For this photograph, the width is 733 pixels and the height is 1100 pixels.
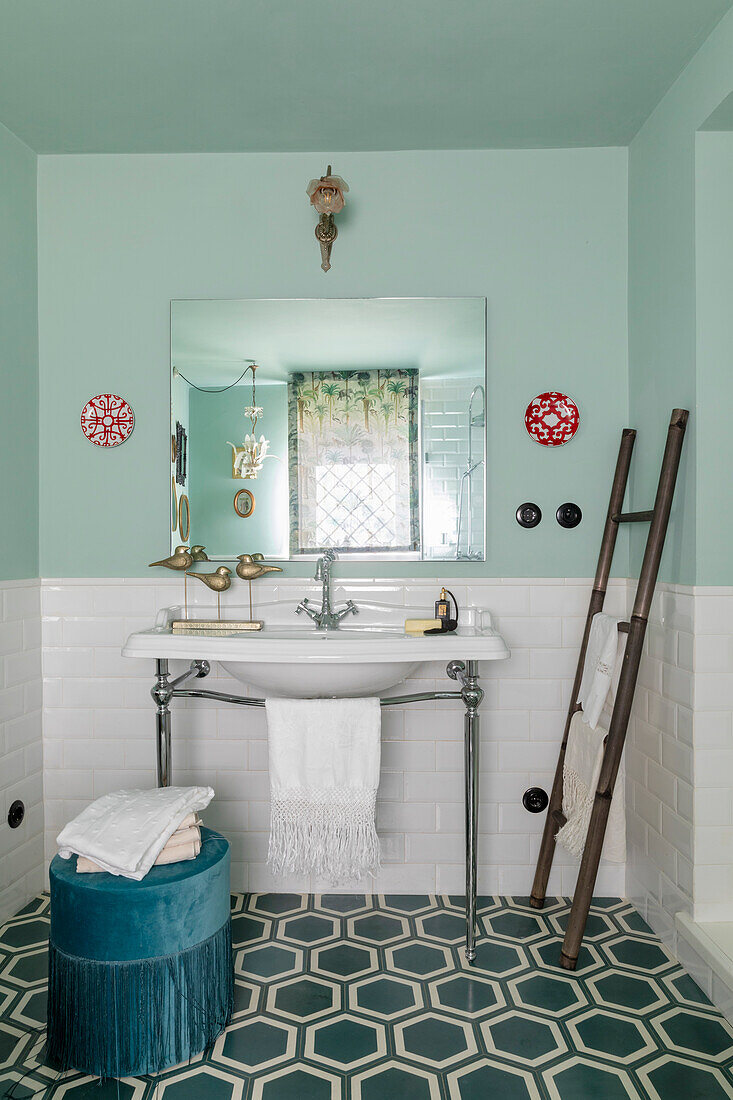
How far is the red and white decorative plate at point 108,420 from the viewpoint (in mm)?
2727

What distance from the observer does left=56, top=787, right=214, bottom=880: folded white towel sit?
71.6 inches

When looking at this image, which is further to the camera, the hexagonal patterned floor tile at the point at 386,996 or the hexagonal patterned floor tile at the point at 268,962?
the hexagonal patterned floor tile at the point at 268,962

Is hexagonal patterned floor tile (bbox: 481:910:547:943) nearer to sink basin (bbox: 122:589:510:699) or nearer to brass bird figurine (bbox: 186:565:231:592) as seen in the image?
sink basin (bbox: 122:589:510:699)

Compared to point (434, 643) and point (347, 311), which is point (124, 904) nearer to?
point (434, 643)

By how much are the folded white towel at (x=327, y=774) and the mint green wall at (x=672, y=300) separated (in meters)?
1.01

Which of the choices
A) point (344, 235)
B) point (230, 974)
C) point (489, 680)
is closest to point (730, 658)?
point (489, 680)

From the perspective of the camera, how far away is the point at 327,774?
2.26 meters

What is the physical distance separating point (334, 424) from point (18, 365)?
1042 mm

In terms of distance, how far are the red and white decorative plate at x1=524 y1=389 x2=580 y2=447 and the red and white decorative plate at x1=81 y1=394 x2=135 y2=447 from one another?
4.44 ft

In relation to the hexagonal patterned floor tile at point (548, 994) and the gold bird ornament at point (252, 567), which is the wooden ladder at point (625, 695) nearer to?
the hexagonal patterned floor tile at point (548, 994)

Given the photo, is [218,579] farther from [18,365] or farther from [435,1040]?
[435,1040]

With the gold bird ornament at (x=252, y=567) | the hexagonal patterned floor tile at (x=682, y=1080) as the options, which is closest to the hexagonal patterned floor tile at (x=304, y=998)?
the hexagonal patterned floor tile at (x=682, y=1080)

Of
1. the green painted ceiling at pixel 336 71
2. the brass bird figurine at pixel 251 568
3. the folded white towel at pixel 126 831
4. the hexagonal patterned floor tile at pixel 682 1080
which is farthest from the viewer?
the brass bird figurine at pixel 251 568

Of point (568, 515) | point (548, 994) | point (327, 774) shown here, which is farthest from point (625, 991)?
point (568, 515)
